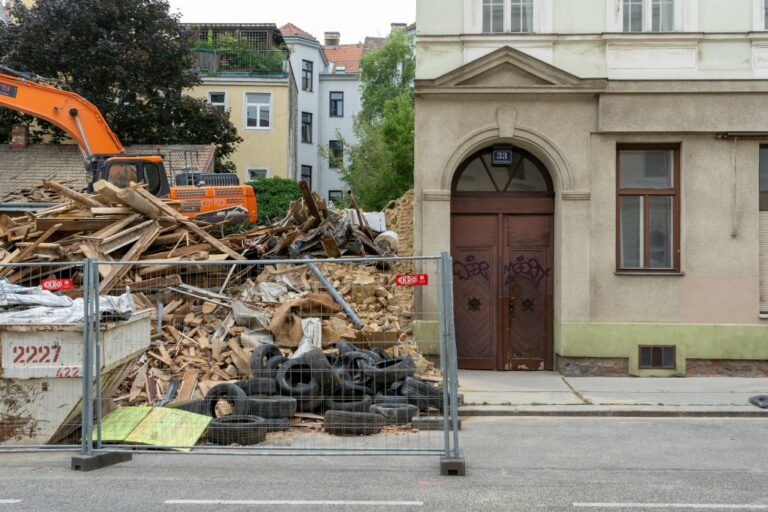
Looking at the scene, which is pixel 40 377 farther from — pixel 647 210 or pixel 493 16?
pixel 647 210

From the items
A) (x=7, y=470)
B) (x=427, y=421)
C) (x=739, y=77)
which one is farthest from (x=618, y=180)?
(x=7, y=470)

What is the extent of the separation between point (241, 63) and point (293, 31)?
1226cm

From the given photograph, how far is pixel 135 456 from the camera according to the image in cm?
809

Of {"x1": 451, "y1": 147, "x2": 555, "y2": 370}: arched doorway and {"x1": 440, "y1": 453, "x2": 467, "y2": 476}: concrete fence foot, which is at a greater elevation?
{"x1": 451, "y1": 147, "x2": 555, "y2": 370}: arched doorway

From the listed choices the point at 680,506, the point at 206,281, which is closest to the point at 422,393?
the point at 680,506

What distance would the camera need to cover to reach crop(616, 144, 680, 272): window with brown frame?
13359 mm

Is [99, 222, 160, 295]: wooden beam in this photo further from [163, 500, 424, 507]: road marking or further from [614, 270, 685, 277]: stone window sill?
[614, 270, 685, 277]: stone window sill

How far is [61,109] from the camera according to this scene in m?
21.3

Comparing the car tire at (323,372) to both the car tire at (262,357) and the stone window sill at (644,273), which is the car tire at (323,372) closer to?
the car tire at (262,357)

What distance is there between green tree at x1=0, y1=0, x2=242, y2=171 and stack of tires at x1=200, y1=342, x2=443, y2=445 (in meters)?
24.8

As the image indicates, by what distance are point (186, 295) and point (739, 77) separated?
9.62 metres

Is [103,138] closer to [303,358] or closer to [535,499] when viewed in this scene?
[303,358]

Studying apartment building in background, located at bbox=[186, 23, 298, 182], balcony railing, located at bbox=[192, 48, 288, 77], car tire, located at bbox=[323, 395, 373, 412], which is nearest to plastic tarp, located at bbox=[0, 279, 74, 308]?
car tire, located at bbox=[323, 395, 373, 412]

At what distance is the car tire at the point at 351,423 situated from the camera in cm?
879
